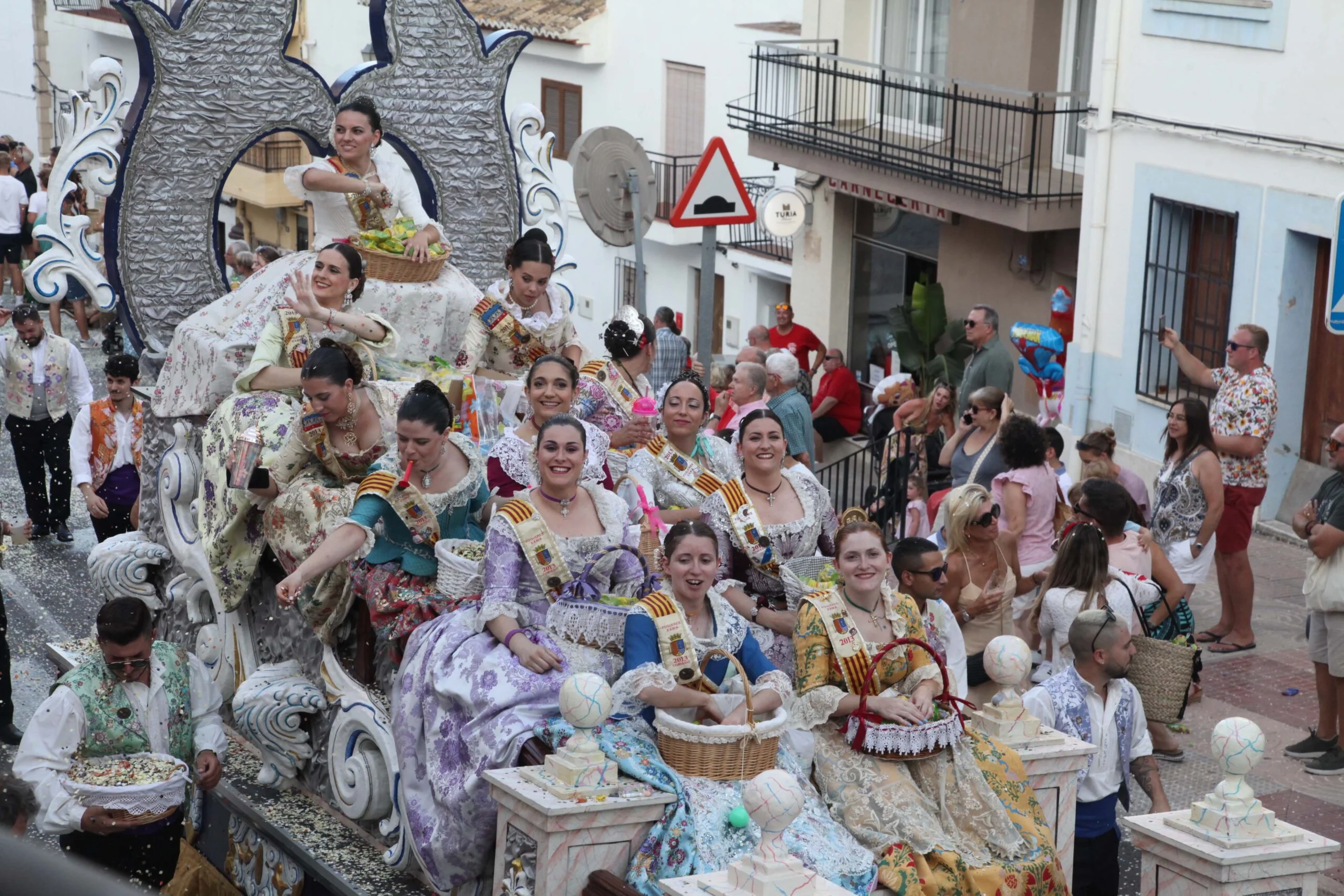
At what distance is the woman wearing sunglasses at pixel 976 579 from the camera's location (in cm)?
683

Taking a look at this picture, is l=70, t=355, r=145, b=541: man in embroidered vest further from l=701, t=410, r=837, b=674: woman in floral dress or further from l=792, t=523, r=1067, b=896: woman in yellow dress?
l=792, t=523, r=1067, b=896: woman in yellow dress

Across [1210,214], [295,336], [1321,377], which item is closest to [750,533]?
[295,336]

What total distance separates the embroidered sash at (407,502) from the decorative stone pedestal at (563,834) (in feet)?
4.82

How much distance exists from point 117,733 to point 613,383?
2669mm

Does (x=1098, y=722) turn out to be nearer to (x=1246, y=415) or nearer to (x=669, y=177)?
(x=1246, y=415)

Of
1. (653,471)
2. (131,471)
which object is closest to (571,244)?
(131,471)

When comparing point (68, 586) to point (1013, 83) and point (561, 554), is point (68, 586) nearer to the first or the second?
point (561, 554)

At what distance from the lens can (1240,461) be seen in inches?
364

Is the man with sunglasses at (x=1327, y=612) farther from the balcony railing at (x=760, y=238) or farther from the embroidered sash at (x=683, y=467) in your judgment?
the balcony railing at (x=760, y=238)

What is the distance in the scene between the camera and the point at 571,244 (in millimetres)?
24859

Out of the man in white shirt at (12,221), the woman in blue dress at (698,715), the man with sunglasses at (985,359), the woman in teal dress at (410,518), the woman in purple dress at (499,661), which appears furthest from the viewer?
the man in white shirt at (12,221)

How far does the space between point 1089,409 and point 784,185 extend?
6798 millimetres

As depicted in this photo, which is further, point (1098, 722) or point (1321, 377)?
point (1321, 377)

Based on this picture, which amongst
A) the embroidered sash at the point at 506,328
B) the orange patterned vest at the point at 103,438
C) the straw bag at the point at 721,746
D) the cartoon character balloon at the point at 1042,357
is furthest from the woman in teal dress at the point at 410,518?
the cartoon character balloon at the point at 1042,357
